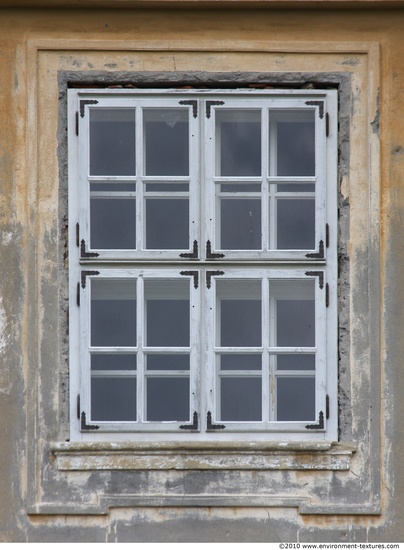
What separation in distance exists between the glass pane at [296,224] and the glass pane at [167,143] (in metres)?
0.62

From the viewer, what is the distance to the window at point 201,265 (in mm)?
5141

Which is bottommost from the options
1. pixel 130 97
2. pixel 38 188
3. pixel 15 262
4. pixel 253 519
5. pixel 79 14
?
pixel 253 519

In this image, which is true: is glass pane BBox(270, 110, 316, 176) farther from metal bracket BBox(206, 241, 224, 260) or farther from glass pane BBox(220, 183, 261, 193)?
metal bracket BBox(206, 241, 224, 260)

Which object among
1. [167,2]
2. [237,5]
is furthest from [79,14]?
[237,5]

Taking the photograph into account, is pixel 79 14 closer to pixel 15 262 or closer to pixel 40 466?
pixel 15 262

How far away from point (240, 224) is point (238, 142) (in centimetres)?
48

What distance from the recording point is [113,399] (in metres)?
5.16

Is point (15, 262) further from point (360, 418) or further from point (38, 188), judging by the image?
point (360, 418)

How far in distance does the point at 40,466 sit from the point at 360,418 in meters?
1.84

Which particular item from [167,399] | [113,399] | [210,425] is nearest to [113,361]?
[113,399]

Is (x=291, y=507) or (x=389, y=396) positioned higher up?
(x=389, y=396)

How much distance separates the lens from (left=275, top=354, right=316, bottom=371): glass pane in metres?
5.16

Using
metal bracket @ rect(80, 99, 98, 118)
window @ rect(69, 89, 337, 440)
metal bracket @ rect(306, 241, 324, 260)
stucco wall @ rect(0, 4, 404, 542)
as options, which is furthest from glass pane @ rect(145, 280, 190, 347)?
metal bracket @ rect(80, 99, 98, 118)

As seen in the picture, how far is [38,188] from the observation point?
16.9 ft
